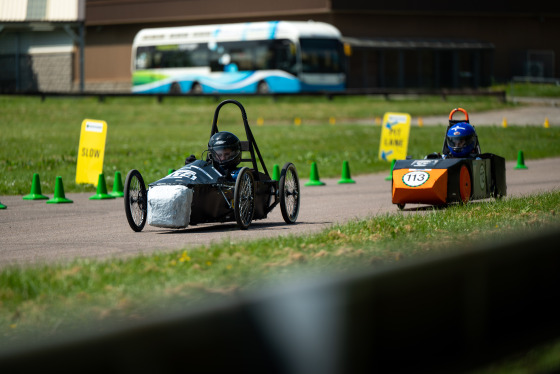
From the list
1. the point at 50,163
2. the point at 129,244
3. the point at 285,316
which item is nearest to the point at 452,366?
the point at 285,316

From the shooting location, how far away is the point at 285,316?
350 centimetres

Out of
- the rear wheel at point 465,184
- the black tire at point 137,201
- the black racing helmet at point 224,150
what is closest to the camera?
the black tire at point 137,201

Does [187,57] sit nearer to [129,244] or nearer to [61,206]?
[61,206]

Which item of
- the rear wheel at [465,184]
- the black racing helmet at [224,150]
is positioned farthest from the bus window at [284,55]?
the black racing helmet at [224,150]

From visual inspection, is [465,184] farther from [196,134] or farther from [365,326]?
[196,134]

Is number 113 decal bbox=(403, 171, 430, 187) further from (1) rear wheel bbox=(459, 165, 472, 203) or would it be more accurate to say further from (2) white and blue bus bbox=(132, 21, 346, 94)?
(2) white and blue bus bbox=(132, 21, 346, 94)

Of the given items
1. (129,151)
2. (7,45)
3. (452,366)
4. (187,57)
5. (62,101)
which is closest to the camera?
(452,366)

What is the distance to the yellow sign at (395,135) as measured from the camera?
75.2ft

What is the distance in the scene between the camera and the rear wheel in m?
13.7

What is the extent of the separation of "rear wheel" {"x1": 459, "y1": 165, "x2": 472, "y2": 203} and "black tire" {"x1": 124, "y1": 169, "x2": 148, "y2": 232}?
449 centimetres

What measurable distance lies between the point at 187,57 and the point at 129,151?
27.4m

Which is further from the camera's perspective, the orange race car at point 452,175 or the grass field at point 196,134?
the grass field at point 196,134

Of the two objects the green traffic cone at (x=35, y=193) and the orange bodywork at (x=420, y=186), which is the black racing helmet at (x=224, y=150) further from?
the green traffic cone at (x=35, y=193)

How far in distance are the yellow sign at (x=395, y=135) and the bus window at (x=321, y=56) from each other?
26436mm
